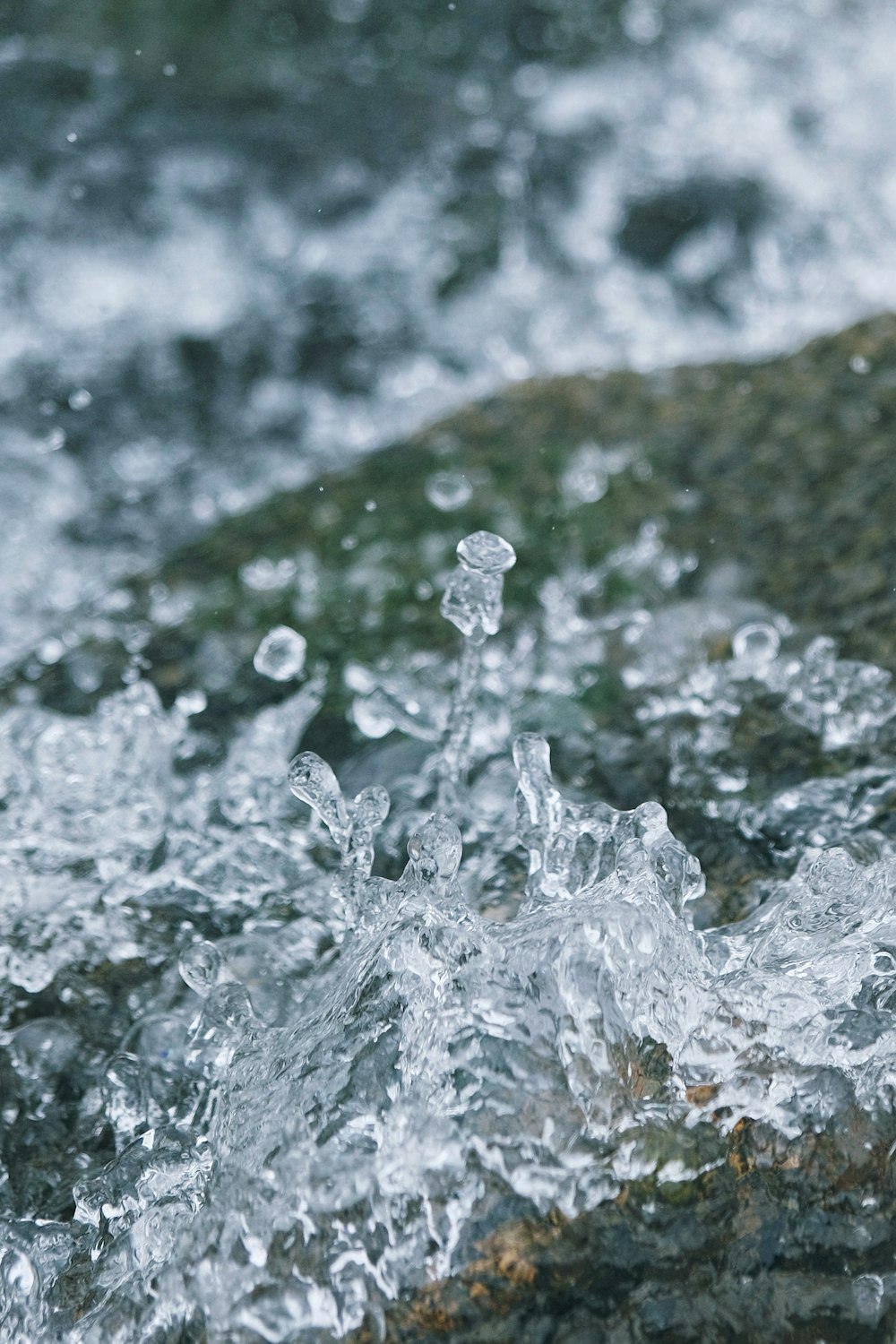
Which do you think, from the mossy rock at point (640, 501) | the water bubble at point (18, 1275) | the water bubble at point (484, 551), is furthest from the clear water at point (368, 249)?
the water bubble at point (18, 1275)

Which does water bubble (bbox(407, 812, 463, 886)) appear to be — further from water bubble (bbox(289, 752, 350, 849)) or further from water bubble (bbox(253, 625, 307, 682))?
water bubble (bbox(253, 625, 307, 682))

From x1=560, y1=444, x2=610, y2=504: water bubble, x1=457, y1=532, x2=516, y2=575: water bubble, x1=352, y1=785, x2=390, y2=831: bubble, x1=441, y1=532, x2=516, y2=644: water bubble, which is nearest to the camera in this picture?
x1=352, y1=785, x2=390, y2=831: bubble

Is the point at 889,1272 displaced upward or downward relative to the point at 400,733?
upward

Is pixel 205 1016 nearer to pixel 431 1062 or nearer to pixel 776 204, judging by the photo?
pixel 431 1062

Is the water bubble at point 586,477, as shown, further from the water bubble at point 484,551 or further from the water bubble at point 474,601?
the water bubble at point 484,551

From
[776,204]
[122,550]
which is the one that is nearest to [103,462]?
[122,550]

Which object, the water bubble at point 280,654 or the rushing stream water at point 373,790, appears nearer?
the rushing stream water at point 373,790

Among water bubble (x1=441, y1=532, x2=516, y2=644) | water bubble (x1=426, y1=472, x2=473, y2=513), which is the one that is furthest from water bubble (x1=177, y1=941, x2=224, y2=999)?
water bubble (x1=426, y1=472, x2=473, y2=513)
